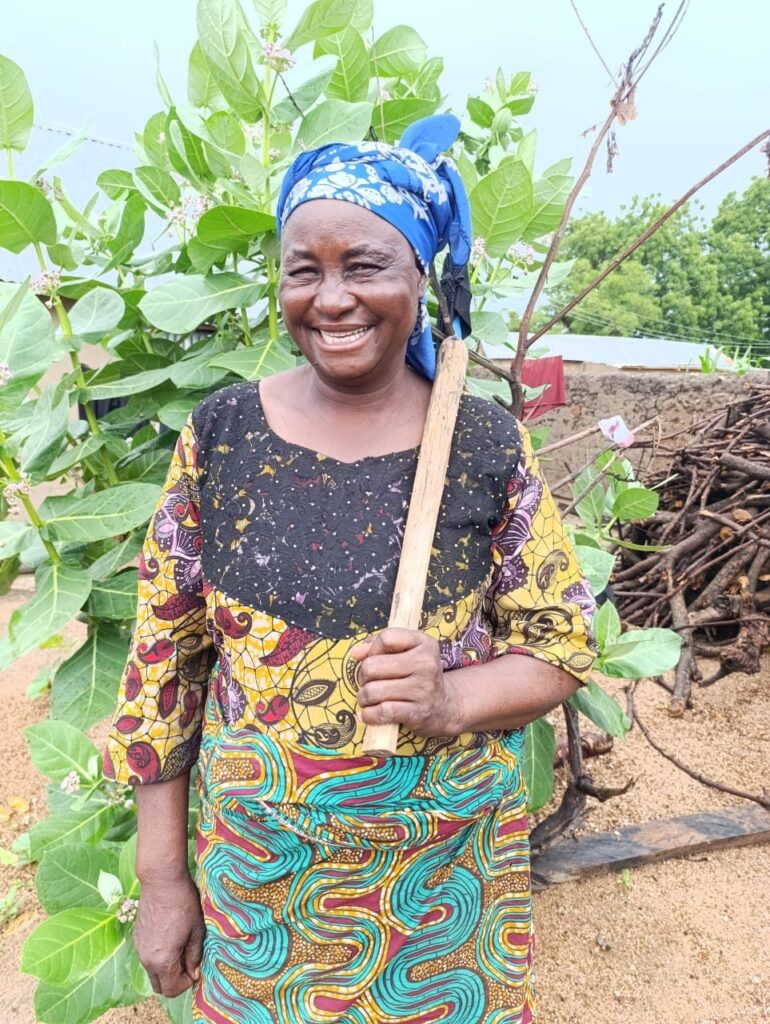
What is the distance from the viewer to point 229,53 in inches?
56.6

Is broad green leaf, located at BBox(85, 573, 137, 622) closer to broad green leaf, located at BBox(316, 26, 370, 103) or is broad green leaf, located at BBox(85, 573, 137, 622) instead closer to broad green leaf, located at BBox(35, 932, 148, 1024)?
broad green leaf, located at BBox(35, 932, 148, 1024)

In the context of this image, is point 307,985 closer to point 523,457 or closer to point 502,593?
point 502,593

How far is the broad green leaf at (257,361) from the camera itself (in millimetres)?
1549

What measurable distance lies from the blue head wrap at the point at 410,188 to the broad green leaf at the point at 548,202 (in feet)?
2.38

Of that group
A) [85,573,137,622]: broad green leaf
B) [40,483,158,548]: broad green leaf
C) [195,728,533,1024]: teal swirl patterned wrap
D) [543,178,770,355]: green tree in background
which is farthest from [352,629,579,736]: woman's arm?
[543,178,770,355]: green tree in background

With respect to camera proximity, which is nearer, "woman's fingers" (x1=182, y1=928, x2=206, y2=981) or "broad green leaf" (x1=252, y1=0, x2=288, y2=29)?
"woman's fingers" (x1=182, y1=928, x2=206, y2=981)

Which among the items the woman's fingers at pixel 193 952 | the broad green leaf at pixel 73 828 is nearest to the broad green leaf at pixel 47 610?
the broad green leaf at pixel 73 828

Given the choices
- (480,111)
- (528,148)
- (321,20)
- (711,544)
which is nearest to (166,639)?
(321,20)

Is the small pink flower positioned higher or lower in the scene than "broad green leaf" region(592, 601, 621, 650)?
higher

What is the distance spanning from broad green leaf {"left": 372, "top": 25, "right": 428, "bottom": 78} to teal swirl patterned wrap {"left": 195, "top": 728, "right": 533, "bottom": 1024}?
5.52ft

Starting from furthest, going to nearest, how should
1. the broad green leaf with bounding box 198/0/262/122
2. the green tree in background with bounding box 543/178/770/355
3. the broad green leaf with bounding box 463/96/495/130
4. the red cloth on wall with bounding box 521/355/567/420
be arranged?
the green tree in background with bounding box 543/178/770/355 < the red cloth on wall with bounding box 521/355/567/420 < the broad green leaf with bounding box 463/96/495/130 < the broad green leaf with bounding box 198/0/262/122

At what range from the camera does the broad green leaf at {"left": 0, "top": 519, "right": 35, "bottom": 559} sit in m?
1.46

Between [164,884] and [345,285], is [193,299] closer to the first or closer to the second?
[345,285]

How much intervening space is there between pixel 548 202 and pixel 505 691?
1.37 metres
